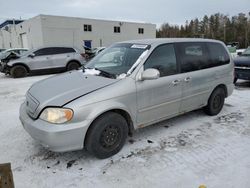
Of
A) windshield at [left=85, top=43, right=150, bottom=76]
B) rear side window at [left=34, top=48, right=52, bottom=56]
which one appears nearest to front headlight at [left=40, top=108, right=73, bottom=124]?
windshield at [left=85, top=43, right=150, bottom=76]

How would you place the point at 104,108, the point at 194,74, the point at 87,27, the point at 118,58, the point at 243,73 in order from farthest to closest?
the point at 87,27 → the point at 243,73 → the point at 194,74 → the point at 118,58 → the point at 104,108

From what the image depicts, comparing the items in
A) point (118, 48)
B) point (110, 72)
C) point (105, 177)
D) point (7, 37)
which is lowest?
point (105, 177)

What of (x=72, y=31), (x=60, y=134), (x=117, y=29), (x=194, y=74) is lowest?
(x=60, y=134)

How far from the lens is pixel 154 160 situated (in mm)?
3193

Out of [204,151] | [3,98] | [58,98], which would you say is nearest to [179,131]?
[204,151]

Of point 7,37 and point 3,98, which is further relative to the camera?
point 7,37

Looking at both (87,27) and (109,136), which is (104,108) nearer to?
(109,136)

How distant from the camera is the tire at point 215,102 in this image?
4.78 metres

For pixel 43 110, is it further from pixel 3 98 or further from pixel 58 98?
pixel 3 98

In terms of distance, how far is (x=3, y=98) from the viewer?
22.7ft

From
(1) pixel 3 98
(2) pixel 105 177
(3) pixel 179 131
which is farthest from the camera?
(1) pixel 3 98

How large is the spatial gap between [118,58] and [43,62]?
28.3ft

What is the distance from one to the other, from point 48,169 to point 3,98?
4799 millimetres

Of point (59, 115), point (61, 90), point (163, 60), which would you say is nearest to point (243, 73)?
point (163, 60)
